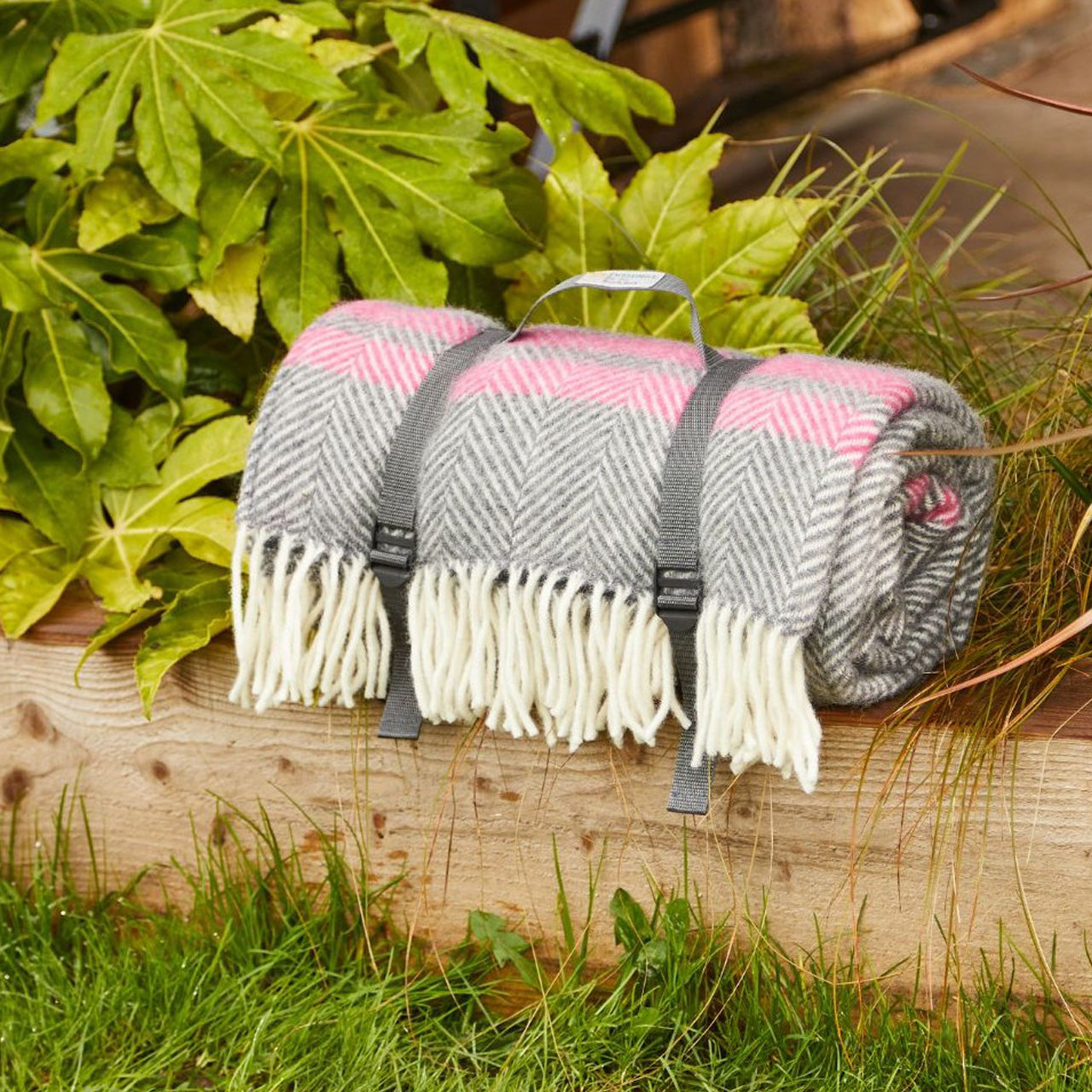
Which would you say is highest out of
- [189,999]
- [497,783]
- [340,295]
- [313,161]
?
[313,161]

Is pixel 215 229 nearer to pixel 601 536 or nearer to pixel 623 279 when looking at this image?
pixel 623 279

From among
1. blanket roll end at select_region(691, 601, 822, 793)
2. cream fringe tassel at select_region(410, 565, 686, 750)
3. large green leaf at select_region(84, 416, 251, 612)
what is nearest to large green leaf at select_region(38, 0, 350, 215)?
large green leaf at select_region(84, 416, 251, 612)

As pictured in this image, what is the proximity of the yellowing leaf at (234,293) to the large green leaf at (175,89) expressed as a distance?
0.11 metres

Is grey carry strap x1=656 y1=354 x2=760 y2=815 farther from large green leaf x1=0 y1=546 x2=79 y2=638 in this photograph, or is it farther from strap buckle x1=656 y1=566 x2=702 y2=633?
large green leaf x1=0 y1=546 x2=79 y2=638

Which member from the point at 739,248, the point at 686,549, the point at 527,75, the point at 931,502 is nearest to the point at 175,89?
the point at 527,75

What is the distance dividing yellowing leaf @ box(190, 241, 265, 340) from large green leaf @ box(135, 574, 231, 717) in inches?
11.0

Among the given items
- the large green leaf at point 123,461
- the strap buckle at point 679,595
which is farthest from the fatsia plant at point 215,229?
the strap buckle at point 679,595

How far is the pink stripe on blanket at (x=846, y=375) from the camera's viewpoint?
1.02 m

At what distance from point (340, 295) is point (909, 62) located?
249 cm

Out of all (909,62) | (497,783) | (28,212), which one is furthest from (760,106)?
(497,783)

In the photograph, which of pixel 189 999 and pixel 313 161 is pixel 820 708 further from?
pixel 313 161

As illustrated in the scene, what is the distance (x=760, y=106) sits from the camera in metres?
3.19

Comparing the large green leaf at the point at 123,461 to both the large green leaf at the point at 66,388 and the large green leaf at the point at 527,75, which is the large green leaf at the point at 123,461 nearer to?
the large green leaf at the point at 66,388

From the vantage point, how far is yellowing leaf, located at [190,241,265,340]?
1.41 m
